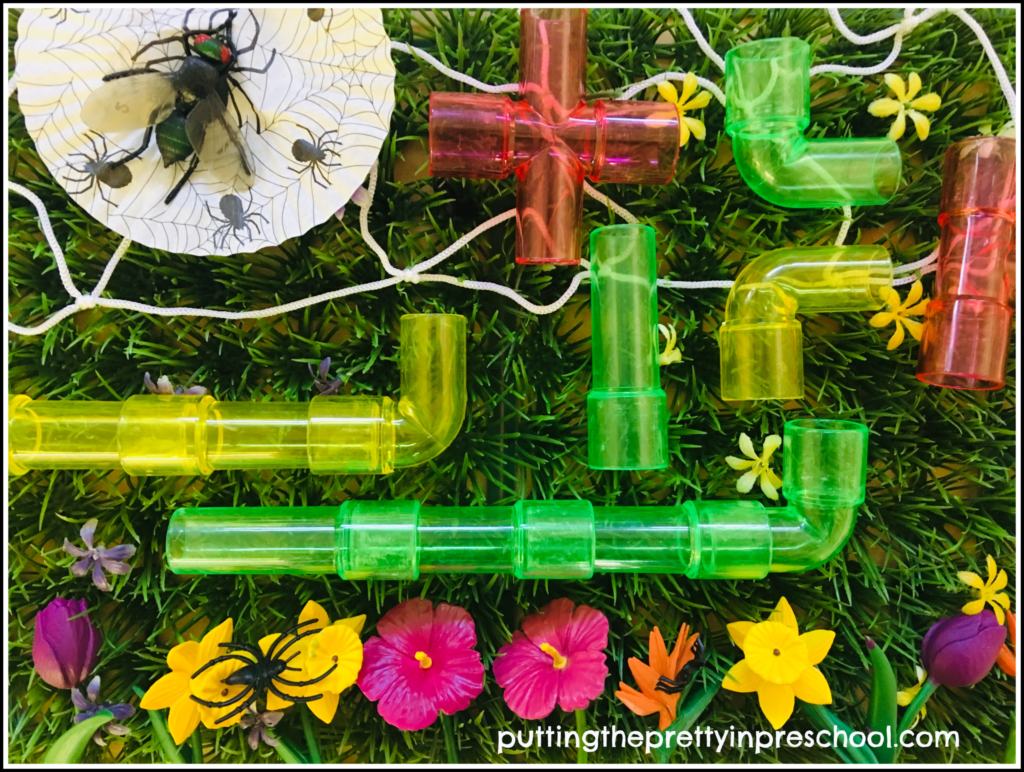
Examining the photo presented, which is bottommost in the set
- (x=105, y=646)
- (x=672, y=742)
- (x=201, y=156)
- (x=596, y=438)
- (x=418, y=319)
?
(x=672, y=742)

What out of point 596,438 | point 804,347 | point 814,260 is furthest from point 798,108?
point 596,438

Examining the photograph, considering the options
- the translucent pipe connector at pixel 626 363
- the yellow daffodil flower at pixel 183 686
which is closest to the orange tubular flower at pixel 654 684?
the translucent pipe connector at pixel 626 363

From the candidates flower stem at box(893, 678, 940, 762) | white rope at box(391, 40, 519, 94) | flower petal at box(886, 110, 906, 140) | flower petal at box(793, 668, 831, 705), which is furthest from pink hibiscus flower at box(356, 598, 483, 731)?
flower petal at box(886, 110, 906, 140)

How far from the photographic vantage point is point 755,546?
1.99ft

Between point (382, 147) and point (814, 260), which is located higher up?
point (382, 147)

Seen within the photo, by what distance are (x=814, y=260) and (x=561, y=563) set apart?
0.42 meters

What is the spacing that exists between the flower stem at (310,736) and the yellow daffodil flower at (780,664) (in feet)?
1.54

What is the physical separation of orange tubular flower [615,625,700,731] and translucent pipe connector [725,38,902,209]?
1.66ft

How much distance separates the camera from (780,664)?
636 mm

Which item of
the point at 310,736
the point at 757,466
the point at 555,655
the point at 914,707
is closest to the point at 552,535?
the point at 555,655

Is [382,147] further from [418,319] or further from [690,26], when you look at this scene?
[690,26]

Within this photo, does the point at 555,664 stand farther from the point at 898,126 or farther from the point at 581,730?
the point at 898,126

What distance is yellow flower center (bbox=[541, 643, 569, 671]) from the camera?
0.65 m

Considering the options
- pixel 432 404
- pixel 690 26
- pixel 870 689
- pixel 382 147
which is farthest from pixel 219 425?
pixel 870 689
